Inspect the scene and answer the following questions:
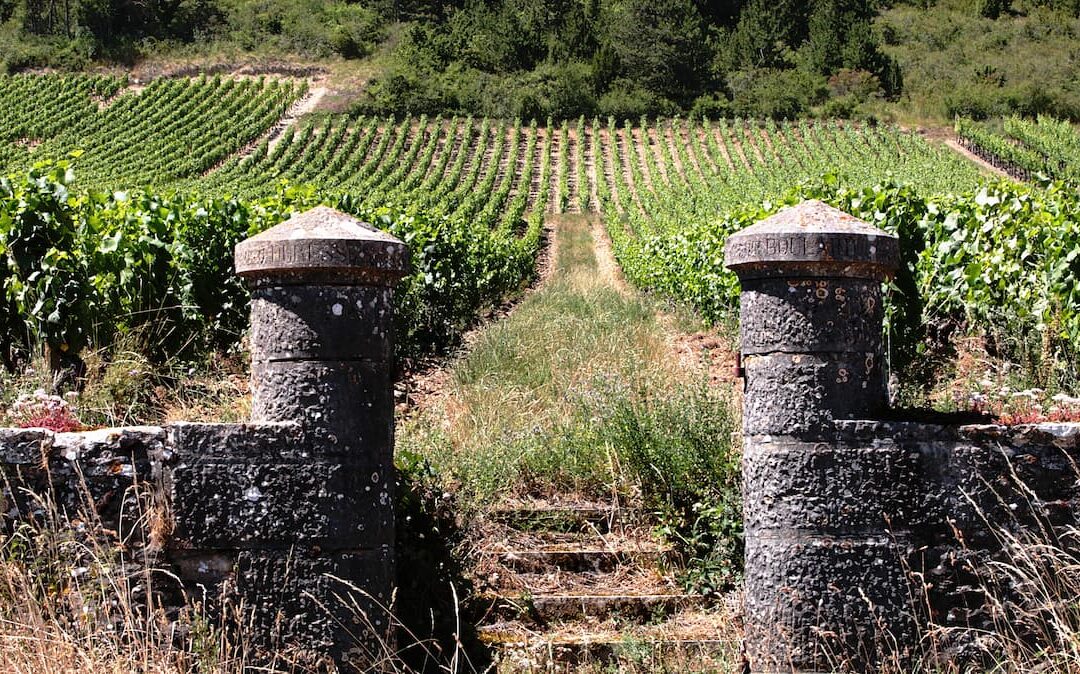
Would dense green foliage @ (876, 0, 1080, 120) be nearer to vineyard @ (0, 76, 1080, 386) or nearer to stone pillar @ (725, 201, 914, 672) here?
vineyard @ (0, 76, 1080, 386)

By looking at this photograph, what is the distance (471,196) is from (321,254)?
3873 centimetres

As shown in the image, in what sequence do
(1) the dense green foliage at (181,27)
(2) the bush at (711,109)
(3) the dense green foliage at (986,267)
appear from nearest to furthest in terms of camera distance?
(3) the dense green foliage at (986,267) → (2) the bush at (711,109) → (1) the dense green foliage at (181,27)

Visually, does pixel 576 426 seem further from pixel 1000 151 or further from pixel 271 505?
pixel 1000 151

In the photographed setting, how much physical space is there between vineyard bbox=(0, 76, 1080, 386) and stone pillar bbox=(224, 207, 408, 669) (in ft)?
→ 12.3

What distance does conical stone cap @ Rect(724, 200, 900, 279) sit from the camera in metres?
3.75

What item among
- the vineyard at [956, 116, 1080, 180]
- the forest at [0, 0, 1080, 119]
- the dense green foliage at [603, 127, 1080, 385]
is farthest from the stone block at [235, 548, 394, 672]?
the forest at [0, 0, 1080, 119]

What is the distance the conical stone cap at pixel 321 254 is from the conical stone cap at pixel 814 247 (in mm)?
1358

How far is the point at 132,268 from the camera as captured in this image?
28.1 feet

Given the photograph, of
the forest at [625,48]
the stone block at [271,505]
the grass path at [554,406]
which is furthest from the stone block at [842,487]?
the forest at [625,48]

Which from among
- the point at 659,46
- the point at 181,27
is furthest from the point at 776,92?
the point at 181,27

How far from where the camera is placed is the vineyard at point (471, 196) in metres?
7.82

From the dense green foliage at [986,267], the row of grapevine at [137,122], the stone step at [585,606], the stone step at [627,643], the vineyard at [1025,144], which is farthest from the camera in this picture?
the row of grapevine at [137,122]

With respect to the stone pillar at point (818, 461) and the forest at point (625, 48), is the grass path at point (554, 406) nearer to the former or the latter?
the stone pillar at point (818, 461)

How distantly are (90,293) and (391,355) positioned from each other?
14.7 feet
